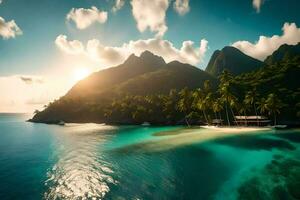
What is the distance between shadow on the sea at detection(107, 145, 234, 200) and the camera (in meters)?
24.2

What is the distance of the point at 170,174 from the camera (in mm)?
31250

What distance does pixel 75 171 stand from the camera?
3509 centimetres

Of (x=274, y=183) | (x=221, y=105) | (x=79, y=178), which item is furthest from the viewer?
(x=221, y=105)

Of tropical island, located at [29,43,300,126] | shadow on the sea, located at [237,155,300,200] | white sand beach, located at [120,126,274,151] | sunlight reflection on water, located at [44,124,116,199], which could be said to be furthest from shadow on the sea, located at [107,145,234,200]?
tropical island, located at [29,43,300,126]

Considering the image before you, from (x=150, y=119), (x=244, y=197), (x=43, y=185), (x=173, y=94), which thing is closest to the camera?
(x=244, y=197)

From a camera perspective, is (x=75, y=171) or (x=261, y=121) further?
(x=261, y=121)

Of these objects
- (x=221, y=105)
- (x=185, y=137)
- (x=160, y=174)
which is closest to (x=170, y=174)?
(x=160, y=174)

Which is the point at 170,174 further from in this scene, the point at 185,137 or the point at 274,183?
the point at 185,137

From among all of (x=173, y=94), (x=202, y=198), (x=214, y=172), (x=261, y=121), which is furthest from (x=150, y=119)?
(x=202, y=198)

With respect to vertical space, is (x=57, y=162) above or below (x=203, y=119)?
below

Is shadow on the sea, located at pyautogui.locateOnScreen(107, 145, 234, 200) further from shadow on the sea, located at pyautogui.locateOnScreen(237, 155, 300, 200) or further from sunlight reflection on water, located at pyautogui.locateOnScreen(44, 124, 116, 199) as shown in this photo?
shadow on the sea, located at pyautogui.locateOnScreen(237, 155, 300, 200)

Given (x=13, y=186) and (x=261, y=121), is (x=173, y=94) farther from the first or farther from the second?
(x=13, y=186)

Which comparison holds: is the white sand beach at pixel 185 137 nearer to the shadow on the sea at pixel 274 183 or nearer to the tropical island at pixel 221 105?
the tropical island at pixel 221 105

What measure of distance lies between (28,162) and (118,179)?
79.2 ft
